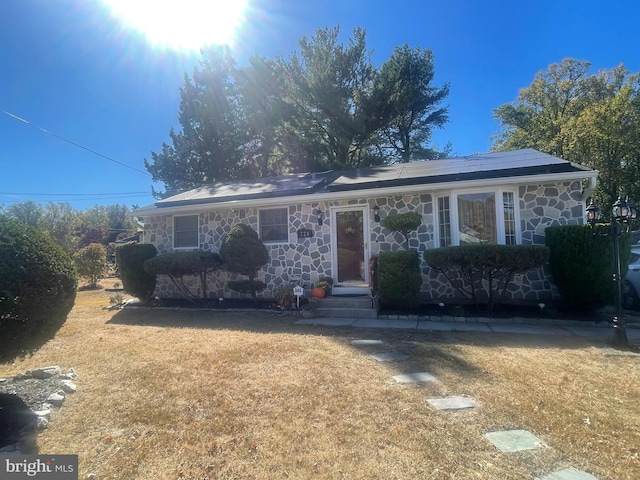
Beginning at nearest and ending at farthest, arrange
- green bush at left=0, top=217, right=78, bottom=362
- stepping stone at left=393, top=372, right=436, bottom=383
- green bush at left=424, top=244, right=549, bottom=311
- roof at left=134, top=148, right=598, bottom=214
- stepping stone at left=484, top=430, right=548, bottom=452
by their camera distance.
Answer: stepping stone at left=484, top=430, right=548, bottom=452 < green bush at left=0, top=217, right=78, bottom=362 < stepping stone at left=393, top=372, right=436, bottom=383 < green bush at left=424, top=244, right=549, bottom=311 < roof at left=134, top=148, right=598, bottom=214

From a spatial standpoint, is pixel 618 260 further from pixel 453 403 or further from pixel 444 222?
pixel 453 403

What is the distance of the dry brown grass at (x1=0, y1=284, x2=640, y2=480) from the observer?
2250 mm

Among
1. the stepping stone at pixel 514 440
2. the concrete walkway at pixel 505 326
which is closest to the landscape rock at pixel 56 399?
the stepping stone at pixel 514 440

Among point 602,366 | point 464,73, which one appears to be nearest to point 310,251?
point 602,366

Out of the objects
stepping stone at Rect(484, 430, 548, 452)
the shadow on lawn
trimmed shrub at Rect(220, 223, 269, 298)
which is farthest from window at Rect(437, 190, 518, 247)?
stepping stone at Rect(484, 430, 548, 452)

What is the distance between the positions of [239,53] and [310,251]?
17917 mm

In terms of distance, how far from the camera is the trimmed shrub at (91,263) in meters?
15.6

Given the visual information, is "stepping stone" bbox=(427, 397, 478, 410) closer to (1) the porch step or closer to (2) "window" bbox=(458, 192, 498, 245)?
(1) the porch step

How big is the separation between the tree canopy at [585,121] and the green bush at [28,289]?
19.6 m

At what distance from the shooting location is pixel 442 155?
21.1m

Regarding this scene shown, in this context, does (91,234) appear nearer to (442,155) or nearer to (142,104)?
(142,104)

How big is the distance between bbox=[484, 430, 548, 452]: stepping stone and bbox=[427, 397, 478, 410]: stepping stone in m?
→ 0.46

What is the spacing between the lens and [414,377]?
3.81 m

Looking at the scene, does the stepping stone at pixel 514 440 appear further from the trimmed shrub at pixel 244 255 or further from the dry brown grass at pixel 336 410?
the trimmed shrub at pixel 244 255
